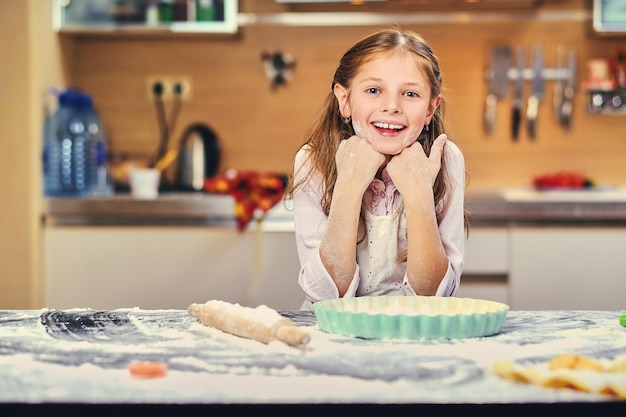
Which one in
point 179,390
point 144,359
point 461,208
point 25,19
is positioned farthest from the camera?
point 25,19

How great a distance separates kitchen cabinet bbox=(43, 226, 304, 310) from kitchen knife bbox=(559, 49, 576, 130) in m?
1.13

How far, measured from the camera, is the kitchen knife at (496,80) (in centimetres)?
315

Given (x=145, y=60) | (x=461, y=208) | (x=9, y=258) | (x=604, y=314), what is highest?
(x=145, y=60)

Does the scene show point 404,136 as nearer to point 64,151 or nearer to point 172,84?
point 64,151

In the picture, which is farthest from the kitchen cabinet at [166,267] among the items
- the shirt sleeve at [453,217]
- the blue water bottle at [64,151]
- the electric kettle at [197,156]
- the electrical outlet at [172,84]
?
the shirt sleeve at [453,217]

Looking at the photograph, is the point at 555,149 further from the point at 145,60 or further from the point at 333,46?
the point at 145,60

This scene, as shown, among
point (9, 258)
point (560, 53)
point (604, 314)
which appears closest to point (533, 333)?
point (604, 314)

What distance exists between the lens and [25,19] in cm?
270

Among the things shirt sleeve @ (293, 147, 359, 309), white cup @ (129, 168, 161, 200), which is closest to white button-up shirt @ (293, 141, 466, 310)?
shirt sleeve @ (293, 147, 359, 309)

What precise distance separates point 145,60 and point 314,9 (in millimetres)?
647

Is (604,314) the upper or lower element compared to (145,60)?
lower

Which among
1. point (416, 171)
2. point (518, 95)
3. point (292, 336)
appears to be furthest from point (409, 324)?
point (518, 95)

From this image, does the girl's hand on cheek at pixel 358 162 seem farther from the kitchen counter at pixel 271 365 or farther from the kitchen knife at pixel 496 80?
the kitchen knife at pixel 496 80

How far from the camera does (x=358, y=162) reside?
1509 millimetres
